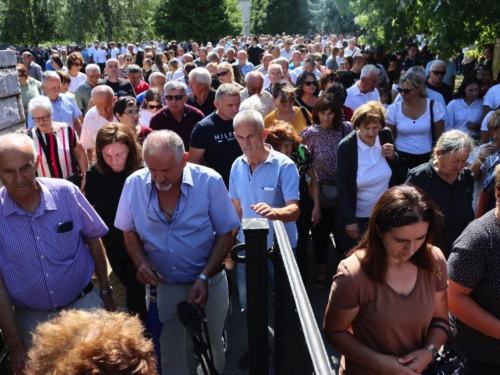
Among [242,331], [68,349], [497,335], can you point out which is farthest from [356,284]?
[242,331]

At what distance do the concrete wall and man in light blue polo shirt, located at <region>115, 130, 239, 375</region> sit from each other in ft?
4.22

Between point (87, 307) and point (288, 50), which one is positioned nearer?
point (87, 307)

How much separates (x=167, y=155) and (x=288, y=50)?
1638 cm

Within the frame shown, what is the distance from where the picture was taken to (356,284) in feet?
7.95

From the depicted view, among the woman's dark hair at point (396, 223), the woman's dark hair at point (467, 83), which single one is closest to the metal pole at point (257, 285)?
the woman's dark hair at point (396, 223)

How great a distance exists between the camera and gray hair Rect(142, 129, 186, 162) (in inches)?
123

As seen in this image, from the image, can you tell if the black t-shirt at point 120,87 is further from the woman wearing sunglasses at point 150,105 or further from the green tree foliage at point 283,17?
the green tree foliage at point 283,17

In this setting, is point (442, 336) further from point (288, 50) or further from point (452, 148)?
point (288, 50)

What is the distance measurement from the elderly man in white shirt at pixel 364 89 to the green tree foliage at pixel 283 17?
53.7 m

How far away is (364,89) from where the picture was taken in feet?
24.5

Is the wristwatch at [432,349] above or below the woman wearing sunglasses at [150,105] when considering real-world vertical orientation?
below

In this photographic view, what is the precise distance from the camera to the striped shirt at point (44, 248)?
115 inches

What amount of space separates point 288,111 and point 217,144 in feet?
3.93

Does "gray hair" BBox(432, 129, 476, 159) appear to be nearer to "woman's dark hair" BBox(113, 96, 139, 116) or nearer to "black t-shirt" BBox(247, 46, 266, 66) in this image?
"woman's dark hair" BBox(113, 96, 139, 116)
